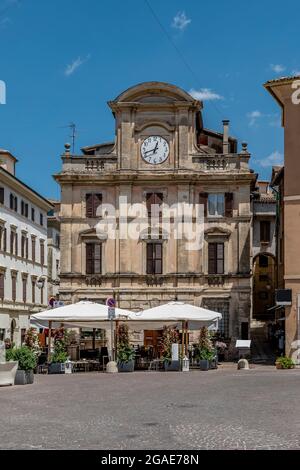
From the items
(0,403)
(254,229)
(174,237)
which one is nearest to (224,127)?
(174,237)

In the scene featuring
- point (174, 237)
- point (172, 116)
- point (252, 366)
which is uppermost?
point (172, 116)

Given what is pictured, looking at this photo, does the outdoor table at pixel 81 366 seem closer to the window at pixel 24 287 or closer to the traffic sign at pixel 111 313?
the traffic sign at pixel 111 313

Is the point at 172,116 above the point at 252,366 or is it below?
above

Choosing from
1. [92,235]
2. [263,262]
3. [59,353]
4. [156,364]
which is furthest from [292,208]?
[263,262]

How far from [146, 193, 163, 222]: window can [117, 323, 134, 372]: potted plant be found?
46.8 ft

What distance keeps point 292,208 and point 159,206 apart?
11646mm

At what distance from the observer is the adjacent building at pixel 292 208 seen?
35312 millimetres

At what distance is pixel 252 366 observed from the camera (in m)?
35.8

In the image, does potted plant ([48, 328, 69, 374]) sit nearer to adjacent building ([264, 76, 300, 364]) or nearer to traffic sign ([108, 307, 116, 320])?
traffic sign ([108, 307, 116, 320])

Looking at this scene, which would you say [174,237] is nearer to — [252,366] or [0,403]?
[252,366]

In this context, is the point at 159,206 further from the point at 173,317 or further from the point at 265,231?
the point at 265,231

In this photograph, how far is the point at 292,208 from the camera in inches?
1405

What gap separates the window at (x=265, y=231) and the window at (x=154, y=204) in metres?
20.4
